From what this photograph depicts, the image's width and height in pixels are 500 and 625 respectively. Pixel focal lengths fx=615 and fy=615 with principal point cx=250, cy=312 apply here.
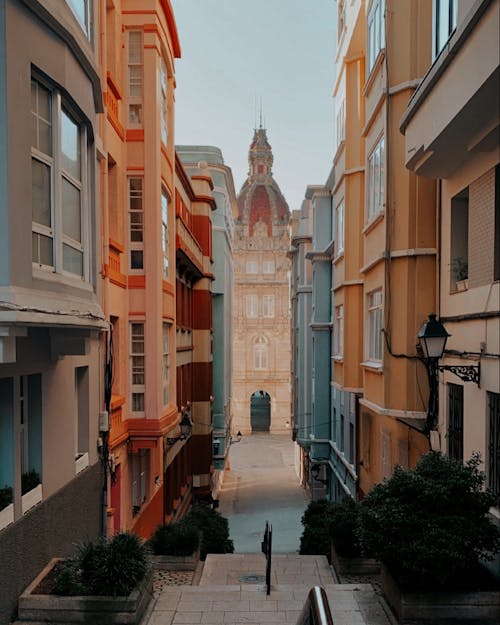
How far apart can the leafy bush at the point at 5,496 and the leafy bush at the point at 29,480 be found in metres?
0.58

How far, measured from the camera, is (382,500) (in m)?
7.69

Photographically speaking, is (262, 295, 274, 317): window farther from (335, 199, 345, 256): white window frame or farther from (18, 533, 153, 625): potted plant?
(18, 533, 153, 625): potted plant

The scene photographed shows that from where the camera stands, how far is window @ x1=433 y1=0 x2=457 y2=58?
8594mm

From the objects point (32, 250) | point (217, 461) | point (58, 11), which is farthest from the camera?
point (217, 461)

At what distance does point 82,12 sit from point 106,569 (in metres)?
8.01

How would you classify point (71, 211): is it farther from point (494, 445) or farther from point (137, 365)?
point (137, 365)

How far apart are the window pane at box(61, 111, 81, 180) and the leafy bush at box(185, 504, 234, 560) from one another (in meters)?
9.15

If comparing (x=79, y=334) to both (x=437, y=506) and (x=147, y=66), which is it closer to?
(x=437, y=506)

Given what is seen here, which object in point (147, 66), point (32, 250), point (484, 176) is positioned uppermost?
point (147, 66)

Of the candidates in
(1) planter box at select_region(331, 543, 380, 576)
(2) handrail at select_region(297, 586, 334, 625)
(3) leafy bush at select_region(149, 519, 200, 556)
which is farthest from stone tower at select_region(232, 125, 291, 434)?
(2) handrail at select_region(297, 586, 334, 625)

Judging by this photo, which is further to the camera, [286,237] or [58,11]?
[286,237]

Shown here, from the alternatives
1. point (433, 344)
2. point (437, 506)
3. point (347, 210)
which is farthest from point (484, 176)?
point (347, 210)

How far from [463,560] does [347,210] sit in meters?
11.0

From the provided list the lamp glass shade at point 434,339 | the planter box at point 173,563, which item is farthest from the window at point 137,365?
the lamp glass shade at point 434,339
